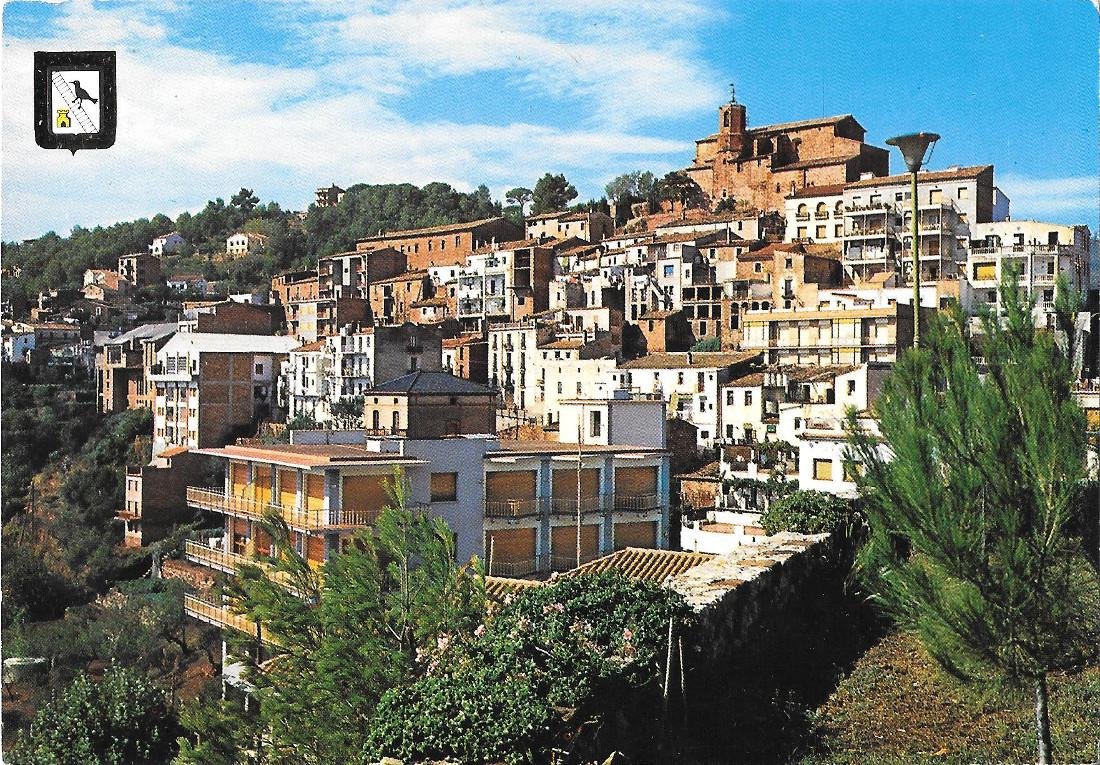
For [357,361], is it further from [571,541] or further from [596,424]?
[571,541]

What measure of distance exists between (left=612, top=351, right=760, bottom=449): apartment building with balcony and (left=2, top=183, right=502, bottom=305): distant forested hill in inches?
776

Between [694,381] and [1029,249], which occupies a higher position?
[1029,249]

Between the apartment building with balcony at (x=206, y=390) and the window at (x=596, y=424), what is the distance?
14.1 m

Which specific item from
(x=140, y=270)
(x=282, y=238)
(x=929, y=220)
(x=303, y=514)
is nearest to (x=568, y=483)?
(x=303, y=514)

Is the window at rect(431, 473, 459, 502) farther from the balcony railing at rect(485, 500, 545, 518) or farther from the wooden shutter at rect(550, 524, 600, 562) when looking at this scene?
the wooden shutter at rect(550, 524, 600, 562)

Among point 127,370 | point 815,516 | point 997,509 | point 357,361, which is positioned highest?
point 357,361

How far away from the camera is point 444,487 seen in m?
8.88

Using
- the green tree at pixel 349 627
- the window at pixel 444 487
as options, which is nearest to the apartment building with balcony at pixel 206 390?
the window at pixel 444 487

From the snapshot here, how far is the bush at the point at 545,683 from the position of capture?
2793 millimetres

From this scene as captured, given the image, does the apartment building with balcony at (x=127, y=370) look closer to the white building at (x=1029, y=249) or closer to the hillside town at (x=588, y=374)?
the hillside town at (x=588, y=374)

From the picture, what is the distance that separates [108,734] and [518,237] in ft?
87.9

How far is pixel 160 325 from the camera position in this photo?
3111 centimetres

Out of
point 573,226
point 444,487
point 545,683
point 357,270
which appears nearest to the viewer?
point 545,683

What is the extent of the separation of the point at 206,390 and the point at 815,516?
2246 cm
